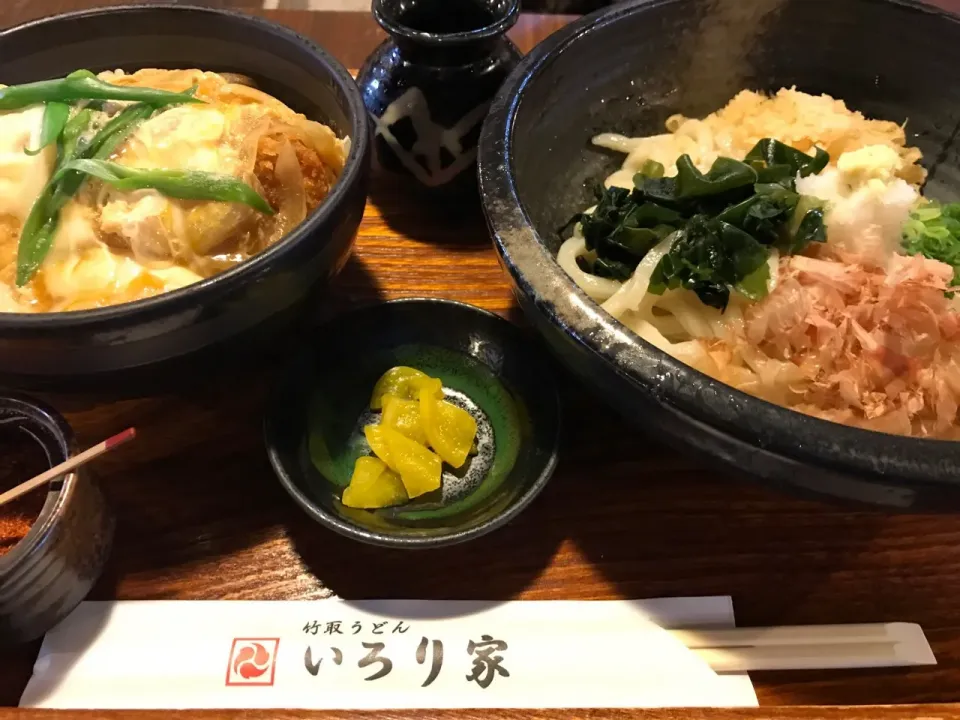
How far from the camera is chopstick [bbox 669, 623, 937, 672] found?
116 cm

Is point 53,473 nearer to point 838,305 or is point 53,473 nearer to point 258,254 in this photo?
point 258,254

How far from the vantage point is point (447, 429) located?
1.41 meters

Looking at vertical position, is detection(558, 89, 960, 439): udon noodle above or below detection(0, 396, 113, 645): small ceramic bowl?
above

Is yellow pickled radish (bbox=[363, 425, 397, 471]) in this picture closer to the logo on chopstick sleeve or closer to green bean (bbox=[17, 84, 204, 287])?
the logo on chopstick sleeve

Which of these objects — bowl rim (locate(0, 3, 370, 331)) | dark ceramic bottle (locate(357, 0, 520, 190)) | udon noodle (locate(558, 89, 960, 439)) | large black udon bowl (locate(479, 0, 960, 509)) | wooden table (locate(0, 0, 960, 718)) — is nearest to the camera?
large black udon bowl (locate(479, 0, 960, 509))

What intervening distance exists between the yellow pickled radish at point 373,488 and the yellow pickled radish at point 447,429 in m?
0.10

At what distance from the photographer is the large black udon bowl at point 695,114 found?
3.34ft

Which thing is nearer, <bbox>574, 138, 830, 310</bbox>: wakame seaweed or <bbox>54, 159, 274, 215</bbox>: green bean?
<bbox>54, 159, 274, 215</bbox>: green bean

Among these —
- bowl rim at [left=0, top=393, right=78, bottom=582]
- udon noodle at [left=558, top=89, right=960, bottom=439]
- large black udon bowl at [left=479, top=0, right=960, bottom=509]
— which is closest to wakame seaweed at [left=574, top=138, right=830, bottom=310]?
udon noodle at [left=558, top=89, right=960, bottom=439]

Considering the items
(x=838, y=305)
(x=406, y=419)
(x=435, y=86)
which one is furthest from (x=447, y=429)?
(x=435, y=86)

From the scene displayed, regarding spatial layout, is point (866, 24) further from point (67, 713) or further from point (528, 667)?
point (67, 713)

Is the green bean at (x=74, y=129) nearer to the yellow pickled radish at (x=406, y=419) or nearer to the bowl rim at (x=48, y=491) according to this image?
the bowl rim at (x=48, y=491)

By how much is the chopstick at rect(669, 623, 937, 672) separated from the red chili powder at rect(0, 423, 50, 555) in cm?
104

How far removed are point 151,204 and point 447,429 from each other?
672mm
